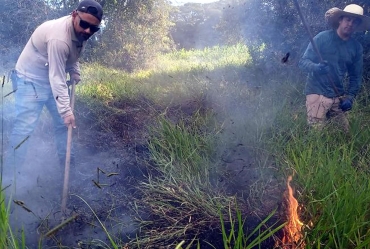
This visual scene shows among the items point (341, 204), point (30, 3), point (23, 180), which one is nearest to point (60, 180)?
point (23, 180)

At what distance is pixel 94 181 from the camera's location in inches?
85.3

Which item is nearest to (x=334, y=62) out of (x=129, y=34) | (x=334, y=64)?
(x=334, y=64)

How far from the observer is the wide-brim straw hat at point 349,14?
387 centimetres

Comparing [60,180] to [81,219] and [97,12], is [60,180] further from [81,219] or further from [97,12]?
[97,12]

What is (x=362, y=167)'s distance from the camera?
9.23 ft

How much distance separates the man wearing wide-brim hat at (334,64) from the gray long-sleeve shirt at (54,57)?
8.20ft

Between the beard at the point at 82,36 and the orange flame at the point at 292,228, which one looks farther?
the beard at the point at 82,36

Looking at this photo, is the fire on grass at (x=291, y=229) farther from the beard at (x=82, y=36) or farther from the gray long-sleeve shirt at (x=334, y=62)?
the beard at (x=82, y=36)

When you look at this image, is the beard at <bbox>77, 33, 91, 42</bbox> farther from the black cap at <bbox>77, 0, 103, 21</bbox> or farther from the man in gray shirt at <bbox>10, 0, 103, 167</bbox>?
the black cap at <bbox>77, 0, 103, 21</bbox>

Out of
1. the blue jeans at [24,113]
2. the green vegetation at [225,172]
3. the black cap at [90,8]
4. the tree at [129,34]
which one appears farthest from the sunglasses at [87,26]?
the tree at [129,34]

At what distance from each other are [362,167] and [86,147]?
3.19 meters

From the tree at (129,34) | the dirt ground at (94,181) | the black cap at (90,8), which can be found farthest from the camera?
the tree at (129,34)

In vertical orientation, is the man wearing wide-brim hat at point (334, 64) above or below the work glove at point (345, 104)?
above

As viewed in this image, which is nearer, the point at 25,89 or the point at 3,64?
the point at 25,89
